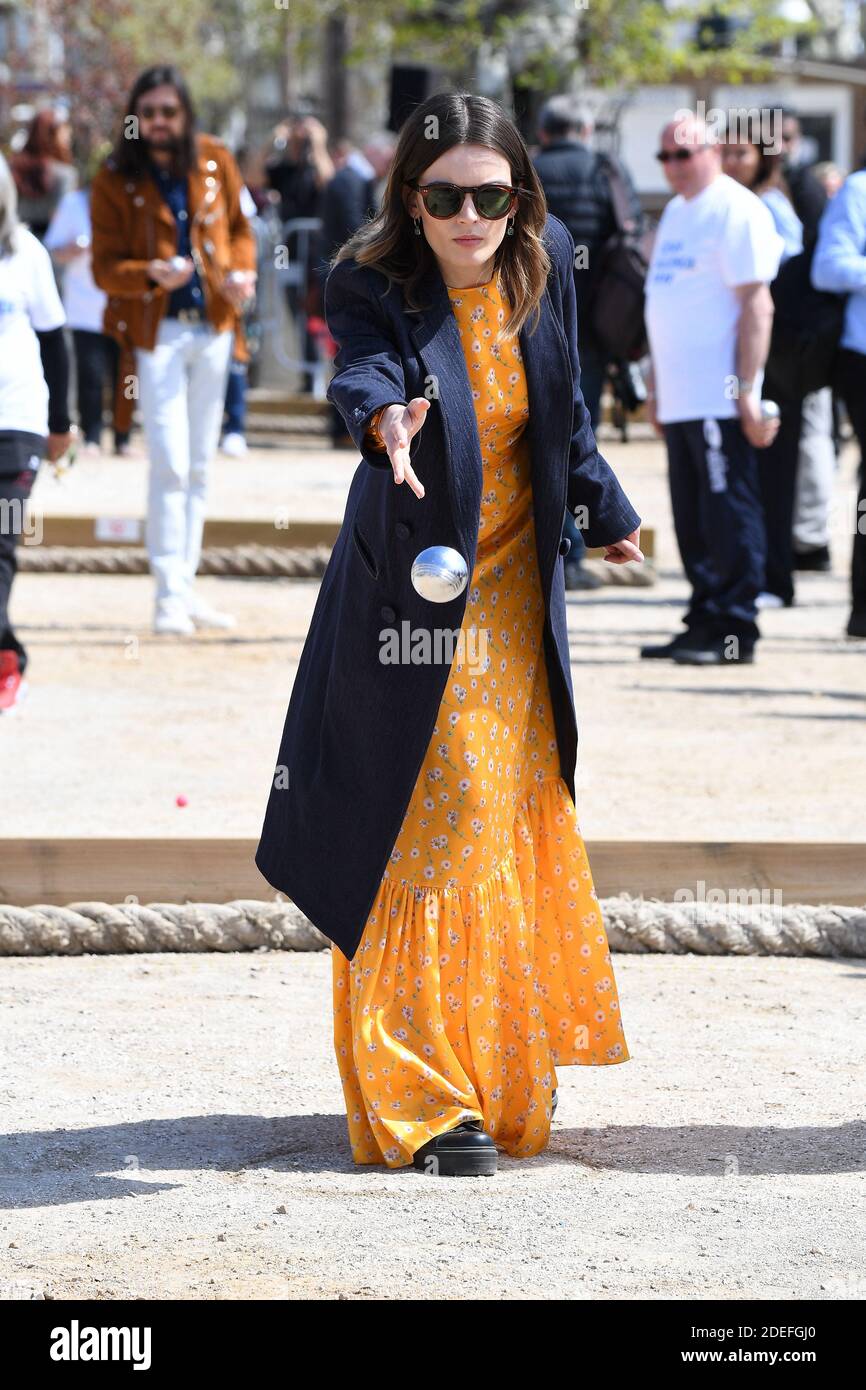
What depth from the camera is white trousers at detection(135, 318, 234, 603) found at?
933cm

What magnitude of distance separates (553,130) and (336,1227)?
822 centimetres

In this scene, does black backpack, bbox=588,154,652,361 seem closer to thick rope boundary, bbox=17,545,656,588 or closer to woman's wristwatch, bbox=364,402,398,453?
thick rope boundary, bbox=17,545,656,588

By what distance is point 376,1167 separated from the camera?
4199mm

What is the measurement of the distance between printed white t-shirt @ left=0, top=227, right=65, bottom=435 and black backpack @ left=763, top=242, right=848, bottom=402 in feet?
11.5

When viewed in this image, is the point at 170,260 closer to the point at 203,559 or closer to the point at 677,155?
the point at 677,155

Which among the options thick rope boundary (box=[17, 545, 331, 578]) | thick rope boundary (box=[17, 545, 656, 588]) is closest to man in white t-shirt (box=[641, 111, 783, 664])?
thick rope boundary (box=[17, 545, 656, 588])

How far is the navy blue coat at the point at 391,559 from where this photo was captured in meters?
4.03

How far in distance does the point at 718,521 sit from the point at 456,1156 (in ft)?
18.1

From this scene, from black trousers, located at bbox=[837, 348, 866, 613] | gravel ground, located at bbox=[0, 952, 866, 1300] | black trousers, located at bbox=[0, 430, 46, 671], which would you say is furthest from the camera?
black trousers, located at bbox=[837, 348, 866, 613]

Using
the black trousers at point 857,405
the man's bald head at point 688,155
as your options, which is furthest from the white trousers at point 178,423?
the black trousers at point 857,405

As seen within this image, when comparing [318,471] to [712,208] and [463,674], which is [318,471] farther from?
[463,674]

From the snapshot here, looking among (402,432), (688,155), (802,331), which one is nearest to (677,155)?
(688,155)

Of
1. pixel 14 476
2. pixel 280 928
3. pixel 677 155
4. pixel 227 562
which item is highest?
pixel 677 155

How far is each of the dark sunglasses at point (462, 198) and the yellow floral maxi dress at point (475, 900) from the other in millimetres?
164
